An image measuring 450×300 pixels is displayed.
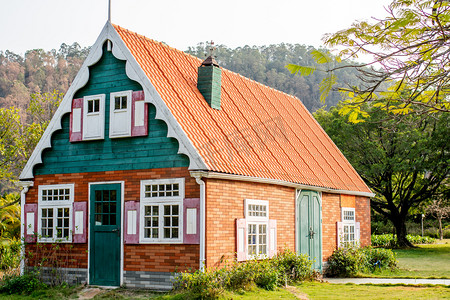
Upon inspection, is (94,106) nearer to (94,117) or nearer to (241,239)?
(94,117)

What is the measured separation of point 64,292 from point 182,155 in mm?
4762

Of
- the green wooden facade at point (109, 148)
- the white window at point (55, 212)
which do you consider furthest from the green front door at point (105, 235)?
the white window at point (55, 212)

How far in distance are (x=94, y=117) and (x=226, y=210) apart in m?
4.65

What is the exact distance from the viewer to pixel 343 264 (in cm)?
2061

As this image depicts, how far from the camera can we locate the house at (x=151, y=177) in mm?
14547

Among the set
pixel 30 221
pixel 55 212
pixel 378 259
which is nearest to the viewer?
pixel 55 212

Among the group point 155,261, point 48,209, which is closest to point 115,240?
point 155,261

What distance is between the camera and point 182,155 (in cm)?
1471

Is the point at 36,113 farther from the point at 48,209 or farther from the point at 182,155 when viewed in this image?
the point at 182,155

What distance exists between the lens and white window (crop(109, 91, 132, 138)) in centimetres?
1557

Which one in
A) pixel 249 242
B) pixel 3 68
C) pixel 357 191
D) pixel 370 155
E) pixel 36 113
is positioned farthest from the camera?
pixel 3 68

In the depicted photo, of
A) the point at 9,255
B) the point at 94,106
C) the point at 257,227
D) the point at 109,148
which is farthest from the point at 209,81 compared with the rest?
the point at 9,255

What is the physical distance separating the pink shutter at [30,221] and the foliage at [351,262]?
10.2 m

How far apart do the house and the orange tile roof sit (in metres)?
0.07
